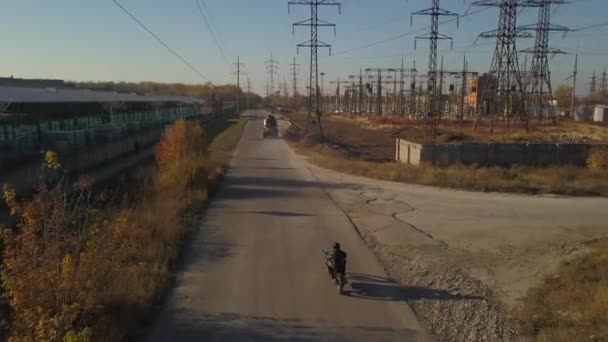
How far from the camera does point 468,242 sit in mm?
15242

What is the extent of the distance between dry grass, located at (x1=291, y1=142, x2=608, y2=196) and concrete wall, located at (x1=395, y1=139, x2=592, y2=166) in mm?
1145

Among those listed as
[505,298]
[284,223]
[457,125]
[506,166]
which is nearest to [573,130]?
[457,125]

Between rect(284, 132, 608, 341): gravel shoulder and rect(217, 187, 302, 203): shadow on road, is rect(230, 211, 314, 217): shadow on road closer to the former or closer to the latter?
rect(284, 132, 608, 341): gravel shoulder

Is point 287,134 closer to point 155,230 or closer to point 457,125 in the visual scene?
point 457,125

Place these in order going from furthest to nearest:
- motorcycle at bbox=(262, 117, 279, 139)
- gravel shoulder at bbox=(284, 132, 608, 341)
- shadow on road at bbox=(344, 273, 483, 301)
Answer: motorcycle at bbox=(262, 117, 279, 139) < shadow on road at bbox=(344, 273, 483, 301) < gravel shoulder at bbox=(284, 132, 608, 341)

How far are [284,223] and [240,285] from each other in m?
6.16

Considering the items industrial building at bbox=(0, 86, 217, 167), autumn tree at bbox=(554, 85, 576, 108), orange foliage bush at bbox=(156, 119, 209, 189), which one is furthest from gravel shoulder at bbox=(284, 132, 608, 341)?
autumn tree at bbox=(554, 85, 576, 108)

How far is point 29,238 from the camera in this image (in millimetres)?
6961

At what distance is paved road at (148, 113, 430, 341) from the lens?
886 cm

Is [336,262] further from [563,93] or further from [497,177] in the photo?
[563,93]

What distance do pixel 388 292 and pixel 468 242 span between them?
5.17 m

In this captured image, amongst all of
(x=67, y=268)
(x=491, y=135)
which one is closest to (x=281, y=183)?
(x=67, y=268)

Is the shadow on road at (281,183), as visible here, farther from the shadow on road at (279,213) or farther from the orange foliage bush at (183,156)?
the shadow on road at (279,213)

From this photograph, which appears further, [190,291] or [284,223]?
[284,223]
